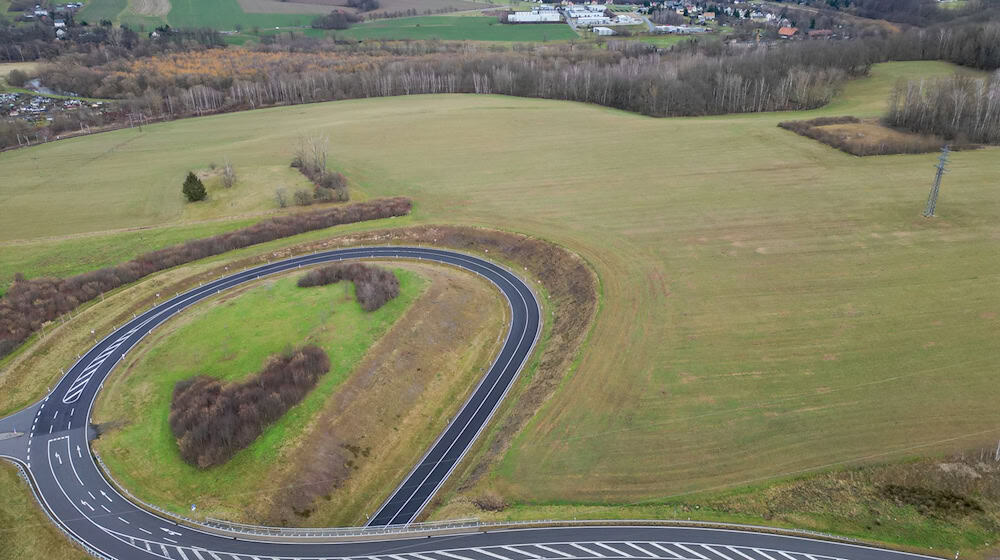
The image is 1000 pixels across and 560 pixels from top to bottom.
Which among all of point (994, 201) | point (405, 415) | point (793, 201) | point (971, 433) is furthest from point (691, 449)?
point (994, 201)

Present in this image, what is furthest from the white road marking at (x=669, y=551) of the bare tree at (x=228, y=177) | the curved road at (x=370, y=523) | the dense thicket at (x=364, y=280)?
the bare tree at (x=228, y=177)

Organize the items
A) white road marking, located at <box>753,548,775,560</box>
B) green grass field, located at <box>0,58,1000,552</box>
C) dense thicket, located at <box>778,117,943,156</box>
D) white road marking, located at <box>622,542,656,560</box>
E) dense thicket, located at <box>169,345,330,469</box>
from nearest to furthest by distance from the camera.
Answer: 1. white road marking, located at <box>753,548,775,560</box>
2. white road marking, located at <box>622,542,656,560</box>
3. green grass field, located at <box>0,58,1000,552</box>
4. dense thicket, located at <box>169,345,330,469</box>
5. dense thicket, located at <box>778,117,943,156</box>

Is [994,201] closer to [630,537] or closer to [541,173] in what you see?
[541,173]

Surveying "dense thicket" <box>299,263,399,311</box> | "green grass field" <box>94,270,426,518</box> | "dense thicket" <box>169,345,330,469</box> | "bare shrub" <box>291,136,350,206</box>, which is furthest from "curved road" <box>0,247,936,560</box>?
"bare shrub" <box>291,136,350,206</box>

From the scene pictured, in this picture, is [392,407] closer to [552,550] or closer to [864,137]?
[552,550]

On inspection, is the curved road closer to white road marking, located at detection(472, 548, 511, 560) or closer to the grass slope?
white road marking, located at detection(472, 548, 511, 560)
